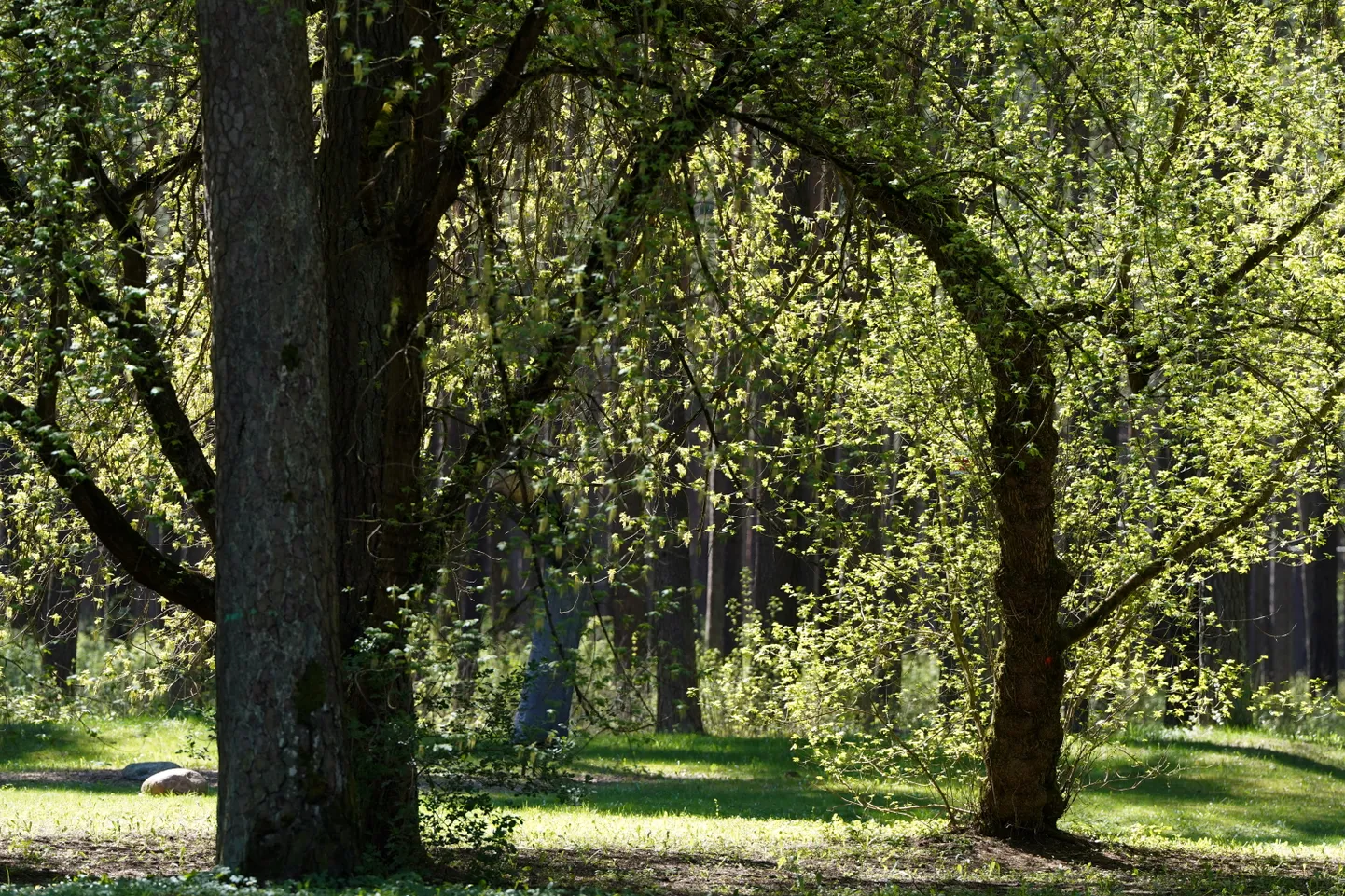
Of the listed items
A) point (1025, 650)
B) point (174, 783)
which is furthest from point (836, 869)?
point (174, 783)

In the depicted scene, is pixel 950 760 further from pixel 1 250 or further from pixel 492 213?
pixel 1 250

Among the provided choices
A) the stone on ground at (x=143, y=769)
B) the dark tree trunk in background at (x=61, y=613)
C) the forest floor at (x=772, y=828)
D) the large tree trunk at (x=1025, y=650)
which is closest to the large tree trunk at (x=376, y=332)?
the forest floor at (x=772, y=828)

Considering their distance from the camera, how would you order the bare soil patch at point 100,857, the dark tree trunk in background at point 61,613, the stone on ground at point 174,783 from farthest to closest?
the stone on ground at point 174,783 < the dark tree trunk in background at point 61,613 < the bare soil patch at point 100,857

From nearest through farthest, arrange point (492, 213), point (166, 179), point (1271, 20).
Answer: point (166, 179) → point (492, 213) → point (1271, 20)

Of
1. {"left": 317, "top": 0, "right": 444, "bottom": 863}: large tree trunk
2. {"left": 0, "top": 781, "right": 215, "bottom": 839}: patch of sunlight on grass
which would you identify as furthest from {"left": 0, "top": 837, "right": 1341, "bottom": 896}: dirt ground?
{"left": 317, "top": 0, "right": 444, "bottom": 863}: large tree trunk

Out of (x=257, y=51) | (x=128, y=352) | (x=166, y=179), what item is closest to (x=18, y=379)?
(x=166, y=179)

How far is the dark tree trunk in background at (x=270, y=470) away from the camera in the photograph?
6.73 m

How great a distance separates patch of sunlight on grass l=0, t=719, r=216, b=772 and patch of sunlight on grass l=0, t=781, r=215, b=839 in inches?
96.3

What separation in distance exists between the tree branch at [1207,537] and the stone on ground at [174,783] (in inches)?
326

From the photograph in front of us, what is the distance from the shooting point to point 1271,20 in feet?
34.3

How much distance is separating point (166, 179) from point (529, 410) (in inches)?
142

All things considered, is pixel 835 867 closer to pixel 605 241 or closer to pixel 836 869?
pixel 836 869

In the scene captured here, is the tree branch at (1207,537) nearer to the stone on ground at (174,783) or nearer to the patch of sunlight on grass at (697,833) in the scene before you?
the patch of sunlight on grass at (697,833)

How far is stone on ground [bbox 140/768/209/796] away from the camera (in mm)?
13016
